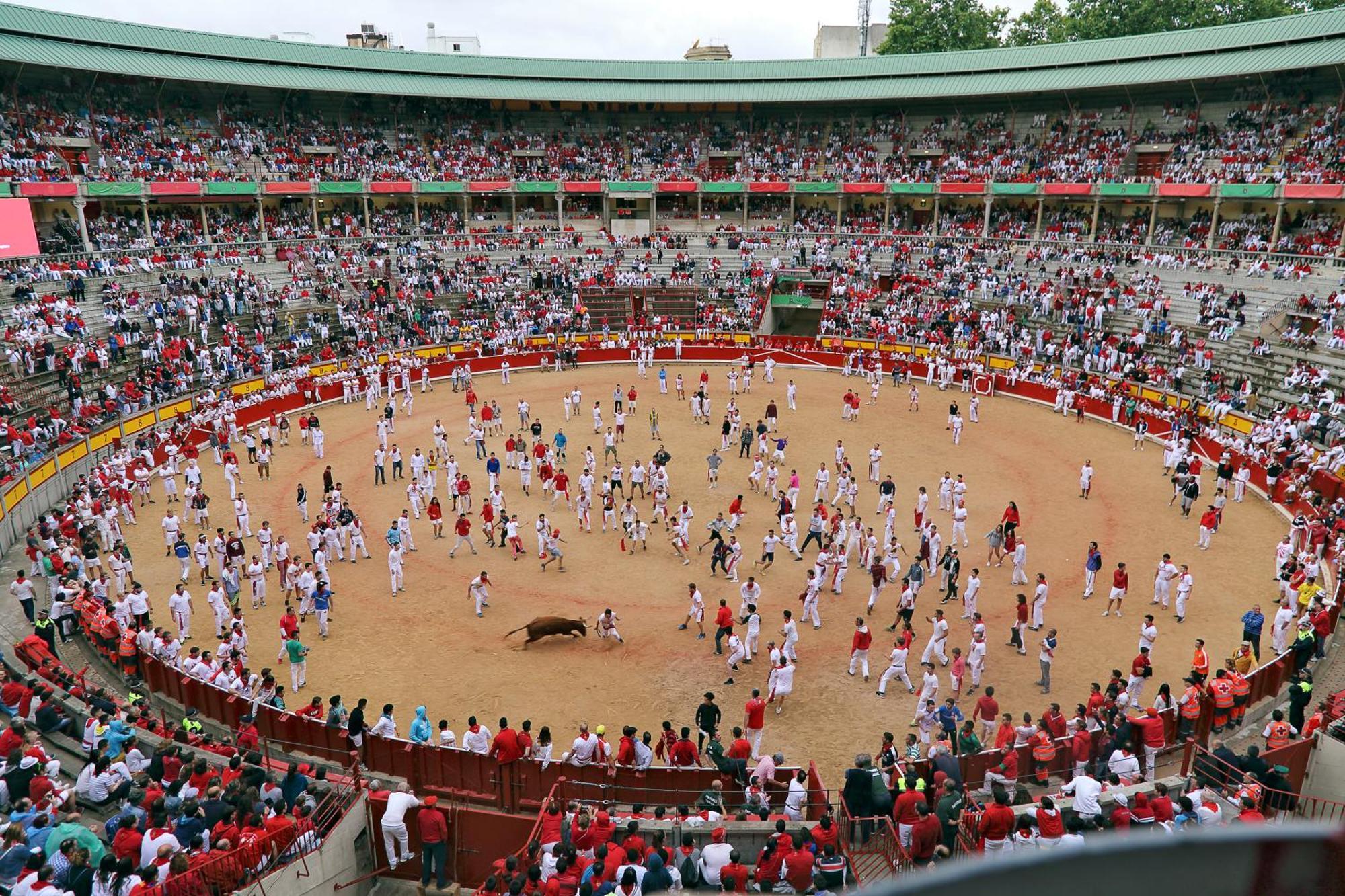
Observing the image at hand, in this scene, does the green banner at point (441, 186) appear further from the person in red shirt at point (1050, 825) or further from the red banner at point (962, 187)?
the person in red shirt at point (1050, 825)

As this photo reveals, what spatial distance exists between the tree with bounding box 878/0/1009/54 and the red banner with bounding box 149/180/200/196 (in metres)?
56.8

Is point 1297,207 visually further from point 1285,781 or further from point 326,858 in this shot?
point 326,858

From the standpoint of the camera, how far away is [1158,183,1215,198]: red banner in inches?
1805

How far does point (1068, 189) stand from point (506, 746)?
1906 inches

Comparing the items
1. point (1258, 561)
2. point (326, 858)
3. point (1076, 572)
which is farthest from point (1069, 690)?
point (326, 858)

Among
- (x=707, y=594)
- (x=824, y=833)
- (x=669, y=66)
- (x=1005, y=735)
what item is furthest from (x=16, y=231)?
(x=1005, y=735)

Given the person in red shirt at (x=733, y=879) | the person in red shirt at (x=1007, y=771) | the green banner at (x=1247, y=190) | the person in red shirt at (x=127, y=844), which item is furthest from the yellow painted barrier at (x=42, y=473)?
the green banner at (x=1247, y=190)

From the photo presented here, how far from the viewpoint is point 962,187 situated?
54.5m

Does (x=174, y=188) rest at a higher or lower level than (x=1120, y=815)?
higher

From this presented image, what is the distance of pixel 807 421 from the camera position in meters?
35.4

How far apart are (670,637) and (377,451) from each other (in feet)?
43.6

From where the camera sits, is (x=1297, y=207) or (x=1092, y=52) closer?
(x=1297, y=207)

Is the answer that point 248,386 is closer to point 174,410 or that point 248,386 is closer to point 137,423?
point 174,410

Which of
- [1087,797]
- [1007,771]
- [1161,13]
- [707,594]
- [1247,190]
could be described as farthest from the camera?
[1161,13]
